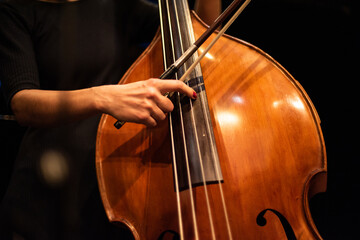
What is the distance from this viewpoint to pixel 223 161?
0.45 metres

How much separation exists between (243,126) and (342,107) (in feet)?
2.71

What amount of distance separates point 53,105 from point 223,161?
43 centimetres

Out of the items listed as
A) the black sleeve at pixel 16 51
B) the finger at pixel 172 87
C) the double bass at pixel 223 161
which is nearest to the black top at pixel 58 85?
the black sleeve at pixel 16 51

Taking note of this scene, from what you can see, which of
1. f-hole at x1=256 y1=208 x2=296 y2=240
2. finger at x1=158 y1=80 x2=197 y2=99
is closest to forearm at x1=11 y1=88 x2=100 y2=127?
finger at x1=158 y1=80 x2=197 y2=99

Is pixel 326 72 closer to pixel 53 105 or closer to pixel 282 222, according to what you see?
pixel 282 222

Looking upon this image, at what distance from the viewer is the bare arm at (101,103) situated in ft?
1.53

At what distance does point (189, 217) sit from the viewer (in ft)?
1.33

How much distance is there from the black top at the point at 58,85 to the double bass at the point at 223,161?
205 mm

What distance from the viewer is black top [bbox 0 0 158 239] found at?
1.98 ft

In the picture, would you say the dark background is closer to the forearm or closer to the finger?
the forearm

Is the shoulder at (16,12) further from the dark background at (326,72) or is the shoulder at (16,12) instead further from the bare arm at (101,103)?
the dark background at (326,72)

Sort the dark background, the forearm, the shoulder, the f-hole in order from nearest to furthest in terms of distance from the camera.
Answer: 1. the f-hole
2. the forearm
3. the shoulder
4. the dark background

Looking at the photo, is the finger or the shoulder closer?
the finger

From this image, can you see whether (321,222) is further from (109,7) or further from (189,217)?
(109,7)
